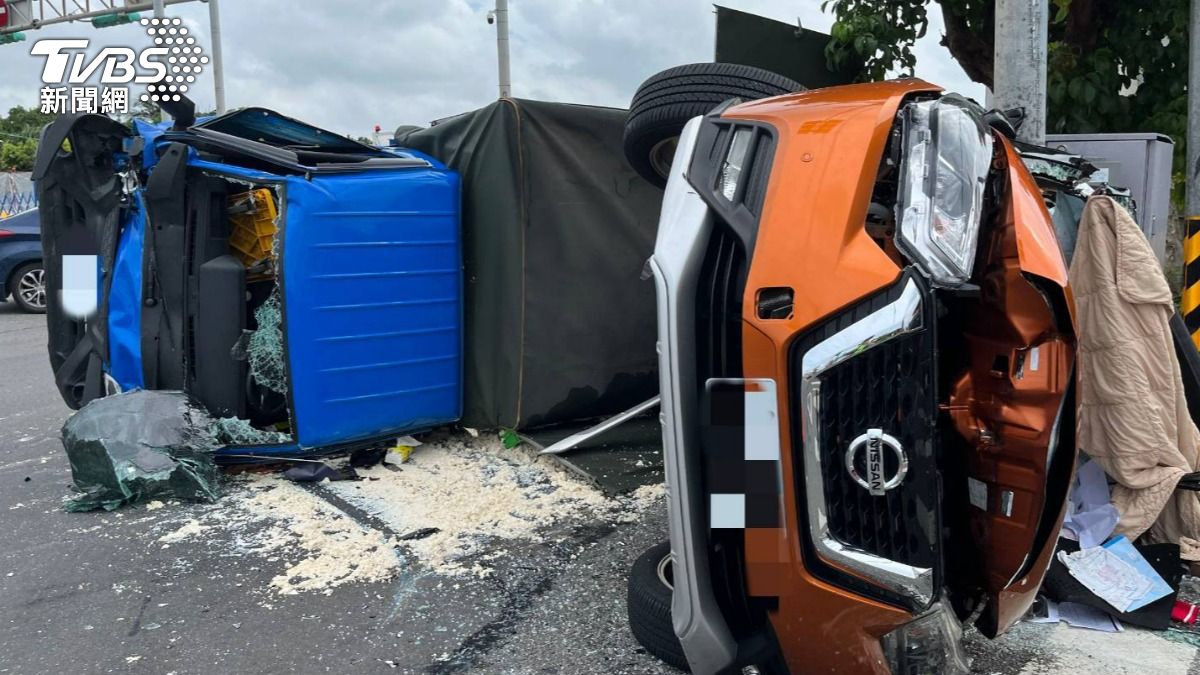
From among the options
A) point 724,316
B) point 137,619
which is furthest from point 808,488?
point 137,619

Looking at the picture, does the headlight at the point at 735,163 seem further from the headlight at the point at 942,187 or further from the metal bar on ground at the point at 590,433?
the metal bar on ground at the point at 590,433

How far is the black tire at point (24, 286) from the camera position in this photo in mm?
10539

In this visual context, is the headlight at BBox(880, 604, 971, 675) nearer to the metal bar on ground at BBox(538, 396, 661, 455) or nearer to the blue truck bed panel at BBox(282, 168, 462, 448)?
the metal bar on ground at BBox(538, 396, 661, 455)

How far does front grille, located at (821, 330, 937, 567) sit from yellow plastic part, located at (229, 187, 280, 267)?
3.39m

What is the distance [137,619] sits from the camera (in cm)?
292

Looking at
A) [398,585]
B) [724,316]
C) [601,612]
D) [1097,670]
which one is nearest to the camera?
[724,316]

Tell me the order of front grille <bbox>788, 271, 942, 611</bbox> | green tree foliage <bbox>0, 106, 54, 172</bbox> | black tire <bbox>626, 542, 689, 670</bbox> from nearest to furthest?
front grille <bbox>788, 271, 942, 611</bbox> → black tire <bbox>626, 542, 689, 670</bbox> → green tree foliage <bbox>0, 106, 54, 172</bbox>

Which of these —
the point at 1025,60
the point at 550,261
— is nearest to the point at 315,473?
the point at 550,261

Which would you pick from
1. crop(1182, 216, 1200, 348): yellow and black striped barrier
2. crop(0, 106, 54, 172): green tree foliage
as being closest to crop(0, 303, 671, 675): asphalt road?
crop(1182, 216, 1200, 348): yellow and black striped barrier

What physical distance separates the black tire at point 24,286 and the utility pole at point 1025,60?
10.8m

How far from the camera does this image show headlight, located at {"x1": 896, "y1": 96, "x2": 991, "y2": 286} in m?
1.78

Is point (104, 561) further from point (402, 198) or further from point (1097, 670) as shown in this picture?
point (1097, 670)

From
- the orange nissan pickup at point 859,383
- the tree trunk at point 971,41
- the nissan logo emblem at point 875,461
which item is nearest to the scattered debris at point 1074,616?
the orange nissan pickup at point 859,383

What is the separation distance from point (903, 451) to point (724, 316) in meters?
0.46
